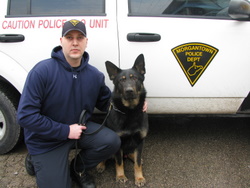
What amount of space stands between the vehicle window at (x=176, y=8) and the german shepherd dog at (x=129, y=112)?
1.83 ft

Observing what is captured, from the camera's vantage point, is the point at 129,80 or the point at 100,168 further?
the point at 100,168

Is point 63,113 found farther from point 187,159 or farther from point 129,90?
point 187,159

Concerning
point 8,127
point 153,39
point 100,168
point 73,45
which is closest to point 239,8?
point 153,39

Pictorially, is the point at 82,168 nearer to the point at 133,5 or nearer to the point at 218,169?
the point at 218,169

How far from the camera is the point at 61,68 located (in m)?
2.18

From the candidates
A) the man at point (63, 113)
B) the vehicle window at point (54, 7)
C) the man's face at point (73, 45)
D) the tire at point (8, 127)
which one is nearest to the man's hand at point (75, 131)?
the man at point (63, 113)

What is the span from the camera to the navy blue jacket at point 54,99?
1993 mm

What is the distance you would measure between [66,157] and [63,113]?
0.41m

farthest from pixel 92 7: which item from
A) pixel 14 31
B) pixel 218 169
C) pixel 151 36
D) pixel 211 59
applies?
pixel 218 169

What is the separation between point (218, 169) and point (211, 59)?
120 cm

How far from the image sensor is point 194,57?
241cm

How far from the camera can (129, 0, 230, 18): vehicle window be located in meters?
2.41

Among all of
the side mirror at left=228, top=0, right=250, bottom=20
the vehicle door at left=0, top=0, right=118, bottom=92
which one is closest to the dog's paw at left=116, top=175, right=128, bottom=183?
the vehicle door at left=0, top=0, right=118, bottom=92

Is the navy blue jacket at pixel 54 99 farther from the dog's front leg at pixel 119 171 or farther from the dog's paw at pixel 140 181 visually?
the dog's paw at pixel 140 181
